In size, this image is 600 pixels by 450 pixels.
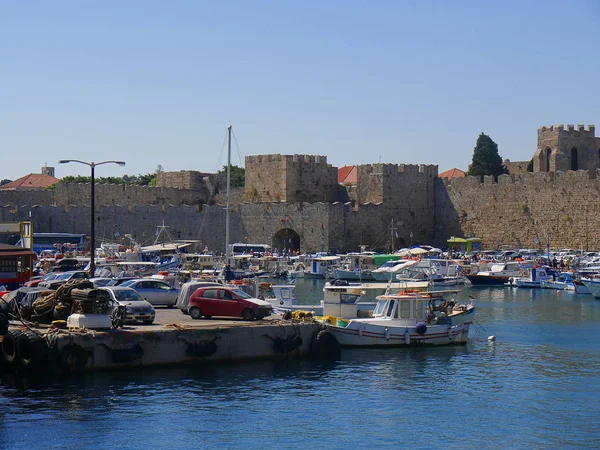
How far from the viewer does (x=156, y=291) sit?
2750 centimetres

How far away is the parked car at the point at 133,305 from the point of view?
22.3 m

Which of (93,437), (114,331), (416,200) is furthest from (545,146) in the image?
(93,437)

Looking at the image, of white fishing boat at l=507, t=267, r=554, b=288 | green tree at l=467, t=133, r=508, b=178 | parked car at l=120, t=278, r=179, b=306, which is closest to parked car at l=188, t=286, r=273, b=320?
parked car at l=120, t=278, r=179, b=306

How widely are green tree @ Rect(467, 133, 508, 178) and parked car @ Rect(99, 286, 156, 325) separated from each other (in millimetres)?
46866

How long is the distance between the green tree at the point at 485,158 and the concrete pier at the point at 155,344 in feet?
150

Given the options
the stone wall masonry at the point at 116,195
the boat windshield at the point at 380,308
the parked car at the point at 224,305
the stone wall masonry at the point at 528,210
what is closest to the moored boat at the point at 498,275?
the stone wall masonry at the point at 528,210

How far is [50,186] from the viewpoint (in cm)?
8419

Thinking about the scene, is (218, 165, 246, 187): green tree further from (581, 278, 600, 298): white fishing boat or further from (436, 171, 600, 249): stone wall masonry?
(581, 278, 600, 298): white fishing boat

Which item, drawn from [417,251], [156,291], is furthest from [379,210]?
[156,291]

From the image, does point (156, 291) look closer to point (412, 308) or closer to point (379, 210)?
point (412, 308)

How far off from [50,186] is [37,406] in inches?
2682

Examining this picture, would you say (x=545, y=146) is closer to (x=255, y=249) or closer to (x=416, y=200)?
(x=416, y=200)

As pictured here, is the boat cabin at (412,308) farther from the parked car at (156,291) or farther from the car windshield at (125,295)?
the car windshield at (125,295)

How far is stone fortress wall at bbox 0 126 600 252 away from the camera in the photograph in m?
50.0
